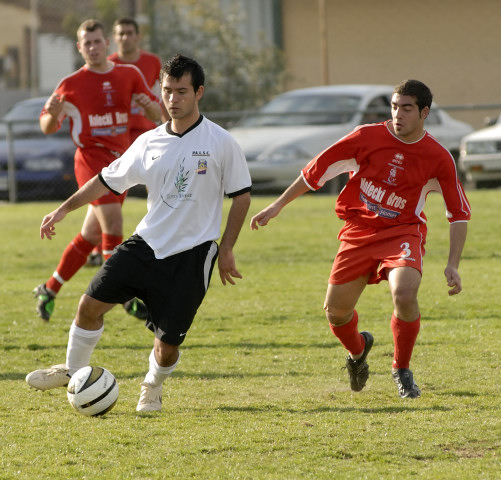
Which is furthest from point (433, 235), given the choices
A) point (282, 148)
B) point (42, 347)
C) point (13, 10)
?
point (13, 10)

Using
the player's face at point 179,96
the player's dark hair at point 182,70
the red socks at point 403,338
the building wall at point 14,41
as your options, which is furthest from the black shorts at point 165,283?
the building wall at point 14,41

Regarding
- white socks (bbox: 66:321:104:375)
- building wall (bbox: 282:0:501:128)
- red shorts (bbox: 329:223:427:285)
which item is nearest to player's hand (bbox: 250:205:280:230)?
red shorts (bbox: 329:223:427:285)

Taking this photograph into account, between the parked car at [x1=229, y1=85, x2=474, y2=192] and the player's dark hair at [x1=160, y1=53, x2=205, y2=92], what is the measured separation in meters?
10.4

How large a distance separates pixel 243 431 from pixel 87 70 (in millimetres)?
4113

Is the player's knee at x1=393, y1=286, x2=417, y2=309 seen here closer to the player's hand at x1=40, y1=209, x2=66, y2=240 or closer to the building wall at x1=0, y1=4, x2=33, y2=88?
the player's hand at x1=40, y1=209, x2=66, y2=240

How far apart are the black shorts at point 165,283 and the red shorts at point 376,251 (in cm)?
81

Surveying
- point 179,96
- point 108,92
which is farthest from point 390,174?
point 108,92

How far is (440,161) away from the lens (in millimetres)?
5508

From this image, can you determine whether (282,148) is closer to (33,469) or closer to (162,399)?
(162,399)

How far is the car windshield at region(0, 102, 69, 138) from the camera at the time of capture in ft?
56.2

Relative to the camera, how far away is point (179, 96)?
5.11 metres

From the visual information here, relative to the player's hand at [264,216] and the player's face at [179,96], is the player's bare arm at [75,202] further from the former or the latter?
→ the player's hand at [264,216]

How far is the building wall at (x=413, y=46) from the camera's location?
2397 centimetres

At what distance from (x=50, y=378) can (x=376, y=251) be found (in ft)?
5.96
